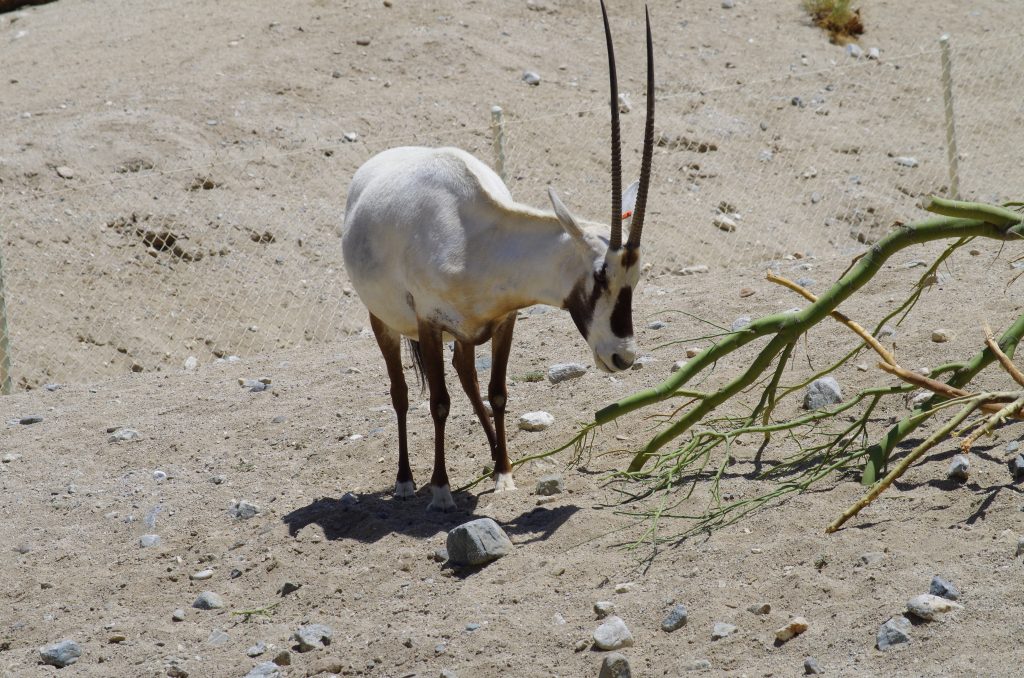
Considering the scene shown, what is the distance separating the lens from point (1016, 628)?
10.6ft

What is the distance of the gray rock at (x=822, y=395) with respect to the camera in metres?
5.39

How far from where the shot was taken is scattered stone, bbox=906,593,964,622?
3.38 meters

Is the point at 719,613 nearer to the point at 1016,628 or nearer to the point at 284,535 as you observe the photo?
the point at 1016,628

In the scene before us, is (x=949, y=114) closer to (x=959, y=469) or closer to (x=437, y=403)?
(x=437, y=403)

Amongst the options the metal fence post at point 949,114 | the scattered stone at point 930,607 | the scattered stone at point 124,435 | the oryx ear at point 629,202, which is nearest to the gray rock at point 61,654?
the scattered stone at point 124,435

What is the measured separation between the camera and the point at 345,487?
5.88m

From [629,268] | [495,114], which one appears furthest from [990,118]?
[629,268]

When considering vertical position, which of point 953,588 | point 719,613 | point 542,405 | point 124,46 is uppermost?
point 953,588

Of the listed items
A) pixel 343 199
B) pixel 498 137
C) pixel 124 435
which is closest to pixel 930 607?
pixel 124 435

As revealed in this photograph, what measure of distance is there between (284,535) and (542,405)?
1.69m

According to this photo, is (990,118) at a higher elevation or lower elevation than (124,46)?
higher

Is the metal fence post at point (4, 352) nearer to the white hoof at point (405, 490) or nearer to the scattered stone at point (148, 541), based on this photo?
the scattered stone at point (148, 541)

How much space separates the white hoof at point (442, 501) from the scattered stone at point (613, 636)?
172 centimetres

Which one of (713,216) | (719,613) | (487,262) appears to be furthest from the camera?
(713,216)
